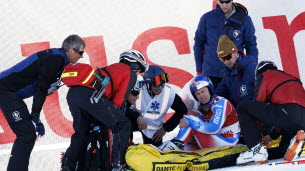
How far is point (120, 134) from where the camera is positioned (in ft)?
13.3

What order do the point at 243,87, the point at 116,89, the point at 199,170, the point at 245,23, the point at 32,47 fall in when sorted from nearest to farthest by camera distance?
the point at 199,170 → the point at 116,89 → the point at 243,87 → the point at 245,23 → the point at 32,47

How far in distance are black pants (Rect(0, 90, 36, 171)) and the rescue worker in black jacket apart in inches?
16.0

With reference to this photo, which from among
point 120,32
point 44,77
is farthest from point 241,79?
point 120,32

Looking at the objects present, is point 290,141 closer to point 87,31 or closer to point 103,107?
point 103,107

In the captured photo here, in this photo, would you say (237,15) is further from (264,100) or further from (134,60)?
(264,100)

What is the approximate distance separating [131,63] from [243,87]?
3.26 feet

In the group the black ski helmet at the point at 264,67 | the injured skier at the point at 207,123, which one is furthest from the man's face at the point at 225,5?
the black ski helmet at the point at 264,67

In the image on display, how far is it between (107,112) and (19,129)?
2.76 ft

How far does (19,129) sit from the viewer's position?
436cm

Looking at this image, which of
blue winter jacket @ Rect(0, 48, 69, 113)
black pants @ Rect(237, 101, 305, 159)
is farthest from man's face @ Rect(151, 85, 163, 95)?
black pants @ Rect(237, 101, 305, 159)

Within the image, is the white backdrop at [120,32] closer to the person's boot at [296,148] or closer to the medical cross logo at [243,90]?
the medical cross logo at [243,90]

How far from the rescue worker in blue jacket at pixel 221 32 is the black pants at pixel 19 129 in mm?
1870

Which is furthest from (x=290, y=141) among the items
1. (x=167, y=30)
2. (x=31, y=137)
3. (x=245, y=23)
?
(x=167, y=30)

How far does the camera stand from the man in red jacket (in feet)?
12.5
